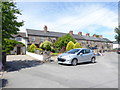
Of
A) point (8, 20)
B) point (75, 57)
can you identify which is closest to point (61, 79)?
point (75, 57)

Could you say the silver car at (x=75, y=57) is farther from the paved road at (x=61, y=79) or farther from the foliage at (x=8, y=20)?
the foliage at (x=8, y=20)

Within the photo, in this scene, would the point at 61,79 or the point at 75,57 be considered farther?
the point at 75,57

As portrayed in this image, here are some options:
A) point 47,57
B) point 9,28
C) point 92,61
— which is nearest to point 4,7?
point 9,28

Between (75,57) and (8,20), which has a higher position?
(8,20)

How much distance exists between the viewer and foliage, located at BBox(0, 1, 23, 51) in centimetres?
724

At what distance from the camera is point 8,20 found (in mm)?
7469

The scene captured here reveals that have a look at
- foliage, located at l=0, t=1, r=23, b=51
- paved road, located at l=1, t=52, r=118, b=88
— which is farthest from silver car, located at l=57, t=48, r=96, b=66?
foliage, located at l=0, t=1, r=23, b=51

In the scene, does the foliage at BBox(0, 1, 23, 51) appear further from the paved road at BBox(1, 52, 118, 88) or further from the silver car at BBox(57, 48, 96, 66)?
the silver car at BBox(57, 48, 96, 66)

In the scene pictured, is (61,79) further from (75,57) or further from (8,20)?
(8,20)

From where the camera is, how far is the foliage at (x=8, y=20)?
724cm

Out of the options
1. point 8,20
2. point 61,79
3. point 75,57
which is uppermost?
point 8,20

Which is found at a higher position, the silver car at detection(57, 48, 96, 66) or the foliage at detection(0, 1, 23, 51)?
the foliage at detection(0, 1, 23, 51)

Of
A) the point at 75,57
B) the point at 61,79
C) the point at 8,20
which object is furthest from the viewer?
the point at 75,57

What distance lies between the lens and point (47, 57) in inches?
467
